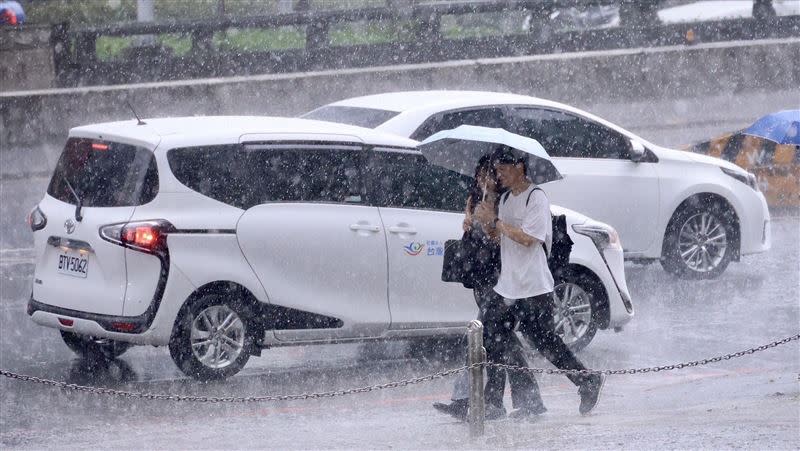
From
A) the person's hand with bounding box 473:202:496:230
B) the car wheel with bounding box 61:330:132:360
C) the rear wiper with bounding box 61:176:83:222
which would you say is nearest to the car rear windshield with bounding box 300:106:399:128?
the car wheel with bounding box 61:330:132:360

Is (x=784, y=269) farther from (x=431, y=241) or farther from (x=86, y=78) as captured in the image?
(x=86, y=78)

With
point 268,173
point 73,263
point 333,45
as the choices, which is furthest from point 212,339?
point 333,45

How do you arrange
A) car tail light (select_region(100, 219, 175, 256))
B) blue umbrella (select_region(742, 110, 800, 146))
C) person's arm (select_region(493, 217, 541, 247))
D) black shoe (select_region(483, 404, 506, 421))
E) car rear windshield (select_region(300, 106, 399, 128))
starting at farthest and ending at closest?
1. car rear windshield (select_region(300, 106, 399, 128))
2. blue umbrella (select_region(742, 110, 800, 146))
3. car tail light (select_region(100, 219, 175, 256))
4. black shoe (select_region(483, 404, 506, 421))
5. person's arm (select_region(493, 217, 541, 247))

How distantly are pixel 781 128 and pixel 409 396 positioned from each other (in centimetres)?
336

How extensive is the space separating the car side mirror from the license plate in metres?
5.23

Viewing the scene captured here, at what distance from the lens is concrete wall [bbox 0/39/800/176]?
17.1m

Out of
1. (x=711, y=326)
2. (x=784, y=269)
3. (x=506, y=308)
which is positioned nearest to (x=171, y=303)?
(x=506, y=308)

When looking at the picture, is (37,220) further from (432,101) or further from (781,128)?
(781,128)

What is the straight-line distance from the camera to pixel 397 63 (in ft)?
67.4

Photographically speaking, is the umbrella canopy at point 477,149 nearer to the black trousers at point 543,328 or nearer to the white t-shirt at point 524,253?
the white t-shirt at point 524,253

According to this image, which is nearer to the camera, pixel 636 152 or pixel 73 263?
pixel 73 263

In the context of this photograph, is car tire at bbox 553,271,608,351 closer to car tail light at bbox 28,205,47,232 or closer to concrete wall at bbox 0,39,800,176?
car tail light at bbox 28,205,47,232

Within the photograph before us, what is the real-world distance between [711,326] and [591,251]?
1.74 m

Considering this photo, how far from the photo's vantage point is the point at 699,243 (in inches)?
518
